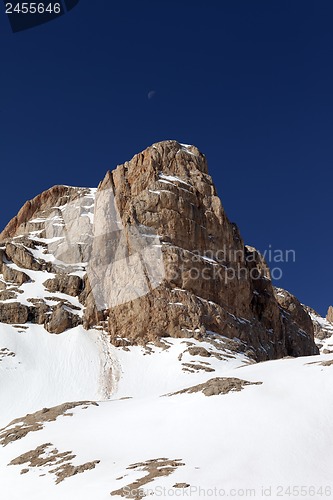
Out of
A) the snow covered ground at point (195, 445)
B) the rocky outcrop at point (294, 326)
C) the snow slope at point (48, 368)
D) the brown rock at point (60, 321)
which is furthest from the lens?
the rocky outcrop at point (294, 326)

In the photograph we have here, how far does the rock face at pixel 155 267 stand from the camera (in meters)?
85.6

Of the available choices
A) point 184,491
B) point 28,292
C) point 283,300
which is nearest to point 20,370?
point 28,292

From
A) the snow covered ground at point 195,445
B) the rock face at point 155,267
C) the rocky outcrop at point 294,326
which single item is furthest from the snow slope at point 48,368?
the rocky outcrop at point 294,326

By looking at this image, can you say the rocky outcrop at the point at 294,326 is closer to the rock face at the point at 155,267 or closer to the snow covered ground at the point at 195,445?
the rock face at the point at 155,267

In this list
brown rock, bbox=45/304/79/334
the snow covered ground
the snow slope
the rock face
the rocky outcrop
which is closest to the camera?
the snow covered ground

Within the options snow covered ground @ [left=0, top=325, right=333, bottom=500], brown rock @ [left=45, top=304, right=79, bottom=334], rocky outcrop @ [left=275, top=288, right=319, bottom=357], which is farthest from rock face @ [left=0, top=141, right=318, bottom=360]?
snow covered ground @ [left=0, top=325, right=333, bottom=500]

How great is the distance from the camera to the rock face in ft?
281

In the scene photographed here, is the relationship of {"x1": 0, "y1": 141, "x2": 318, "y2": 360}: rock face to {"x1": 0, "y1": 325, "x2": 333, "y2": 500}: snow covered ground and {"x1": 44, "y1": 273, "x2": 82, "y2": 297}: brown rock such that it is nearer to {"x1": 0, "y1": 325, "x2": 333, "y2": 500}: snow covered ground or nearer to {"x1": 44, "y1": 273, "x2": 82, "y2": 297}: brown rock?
{"x1": 44, "y1": 273, "x2": 82, "y2": 297}: brown rock

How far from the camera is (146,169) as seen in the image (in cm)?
10525

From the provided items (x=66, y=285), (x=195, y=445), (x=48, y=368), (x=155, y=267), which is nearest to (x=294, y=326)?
(x=155, y=267)

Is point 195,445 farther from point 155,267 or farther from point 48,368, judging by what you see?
point 155,267

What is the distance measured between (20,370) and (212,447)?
2290 inches

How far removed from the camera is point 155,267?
290ft

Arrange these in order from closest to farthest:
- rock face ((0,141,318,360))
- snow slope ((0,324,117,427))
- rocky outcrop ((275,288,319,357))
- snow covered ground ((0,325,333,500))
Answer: snow covered ground ((0,325,333,500)), snow slope ((0,324,117,427)), rock face ((0,141,318,360)), rocky outcrop ((275,288,319,357))
